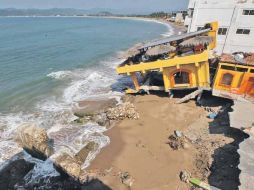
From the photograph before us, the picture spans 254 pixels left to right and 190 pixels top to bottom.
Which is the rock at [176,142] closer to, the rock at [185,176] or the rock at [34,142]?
→ the rock at [185,176]

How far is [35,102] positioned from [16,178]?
11421mm

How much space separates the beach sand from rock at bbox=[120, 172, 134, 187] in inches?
7.7

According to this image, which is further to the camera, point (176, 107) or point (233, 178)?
point (176, 107)

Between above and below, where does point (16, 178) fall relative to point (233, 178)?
below

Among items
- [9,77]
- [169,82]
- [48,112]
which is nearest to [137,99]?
[169,82]

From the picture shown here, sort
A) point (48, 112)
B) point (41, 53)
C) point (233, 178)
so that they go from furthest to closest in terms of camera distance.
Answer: point (41, 53)
point (48, 112)
point (233, 178)

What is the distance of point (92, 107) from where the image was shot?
2139cm

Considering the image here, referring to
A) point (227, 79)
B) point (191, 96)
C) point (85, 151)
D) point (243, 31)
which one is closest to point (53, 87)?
point (85, 151)

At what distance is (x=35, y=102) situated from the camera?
2303 centimetres

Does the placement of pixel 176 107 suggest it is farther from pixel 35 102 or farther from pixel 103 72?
pixel 103 72

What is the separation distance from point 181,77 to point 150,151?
351 inches

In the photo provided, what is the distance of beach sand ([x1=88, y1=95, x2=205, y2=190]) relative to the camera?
12203mm

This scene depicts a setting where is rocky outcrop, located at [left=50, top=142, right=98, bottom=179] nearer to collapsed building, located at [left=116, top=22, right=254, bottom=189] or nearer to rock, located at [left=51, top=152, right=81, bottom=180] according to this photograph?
rock, located at [left=51, top=152, right=81, bottom=180]

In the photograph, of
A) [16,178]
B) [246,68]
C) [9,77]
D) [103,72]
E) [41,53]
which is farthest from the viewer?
[41,53]
